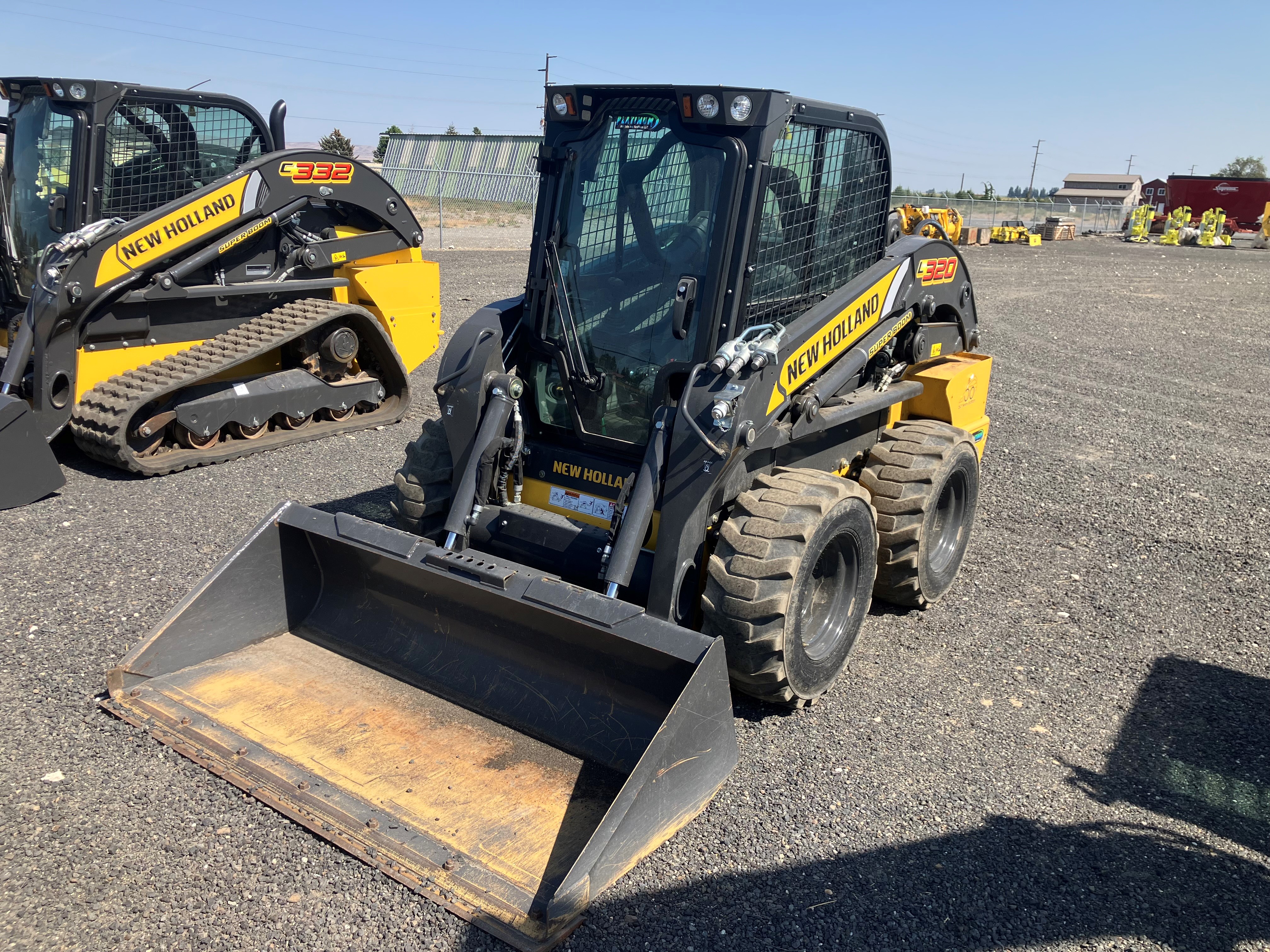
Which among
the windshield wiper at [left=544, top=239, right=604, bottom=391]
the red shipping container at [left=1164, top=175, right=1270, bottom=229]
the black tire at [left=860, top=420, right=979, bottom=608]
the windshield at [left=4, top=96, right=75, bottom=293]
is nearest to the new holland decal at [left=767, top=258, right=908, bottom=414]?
the black tire at [left=860, top=420, right=979, bottom=608]

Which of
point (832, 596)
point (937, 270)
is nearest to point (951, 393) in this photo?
point (937, 270)

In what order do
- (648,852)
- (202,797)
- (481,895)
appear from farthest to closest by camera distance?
1. (202,797)
2. (648,852)
3. (481,895)

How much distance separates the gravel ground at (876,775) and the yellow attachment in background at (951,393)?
93cm

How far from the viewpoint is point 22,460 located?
21.4ft

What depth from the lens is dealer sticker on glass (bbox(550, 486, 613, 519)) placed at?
4570 millimetres

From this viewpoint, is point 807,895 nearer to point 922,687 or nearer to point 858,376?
point 922,687

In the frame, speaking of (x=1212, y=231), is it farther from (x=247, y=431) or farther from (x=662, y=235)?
(x=662, y=235)

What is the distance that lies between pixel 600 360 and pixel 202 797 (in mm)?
2425

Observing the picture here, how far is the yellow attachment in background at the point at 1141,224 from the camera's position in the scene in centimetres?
3797

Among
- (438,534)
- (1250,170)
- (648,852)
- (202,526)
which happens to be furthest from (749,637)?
(1250,170)

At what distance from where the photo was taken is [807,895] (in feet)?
10.8

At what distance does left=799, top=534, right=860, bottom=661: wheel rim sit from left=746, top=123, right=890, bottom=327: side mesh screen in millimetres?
1105

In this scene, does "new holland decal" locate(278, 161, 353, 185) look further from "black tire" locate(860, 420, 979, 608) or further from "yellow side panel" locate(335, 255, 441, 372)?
"black tire" locate(860, 420, 979, 608)

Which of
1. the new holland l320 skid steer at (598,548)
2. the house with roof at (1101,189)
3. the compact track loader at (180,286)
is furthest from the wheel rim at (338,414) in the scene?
the house with roof at (1101,189)
